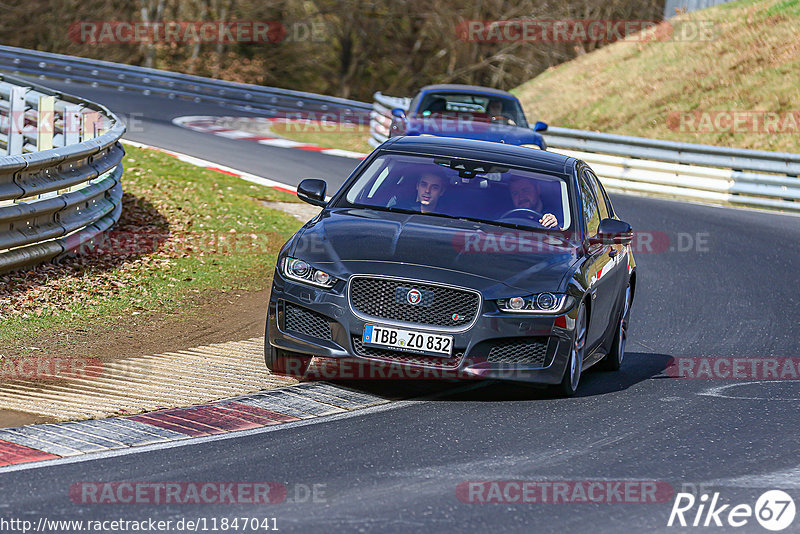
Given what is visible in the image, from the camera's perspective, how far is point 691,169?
73.9 ft

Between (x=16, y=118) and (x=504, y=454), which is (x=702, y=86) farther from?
(x=504, y=454)

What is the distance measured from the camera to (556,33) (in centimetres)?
4822

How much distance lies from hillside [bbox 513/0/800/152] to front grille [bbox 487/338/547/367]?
20296 millimetres

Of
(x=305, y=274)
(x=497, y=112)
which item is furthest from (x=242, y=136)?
(x=305, y=274)

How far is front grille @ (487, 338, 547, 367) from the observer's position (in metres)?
7.46

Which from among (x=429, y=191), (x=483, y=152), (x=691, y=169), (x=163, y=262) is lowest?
(x=163, y=262)

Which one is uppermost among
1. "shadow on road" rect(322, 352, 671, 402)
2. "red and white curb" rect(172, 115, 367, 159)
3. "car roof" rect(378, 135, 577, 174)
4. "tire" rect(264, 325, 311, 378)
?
"car roof" rect(378, 135, 577, 174)

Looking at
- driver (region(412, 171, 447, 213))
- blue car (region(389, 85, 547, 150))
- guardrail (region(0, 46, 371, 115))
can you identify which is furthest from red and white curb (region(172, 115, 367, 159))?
driver (region(412, 171, 447, 213))

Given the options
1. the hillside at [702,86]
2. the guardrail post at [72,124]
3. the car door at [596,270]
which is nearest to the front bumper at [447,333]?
the car door at [596,270]

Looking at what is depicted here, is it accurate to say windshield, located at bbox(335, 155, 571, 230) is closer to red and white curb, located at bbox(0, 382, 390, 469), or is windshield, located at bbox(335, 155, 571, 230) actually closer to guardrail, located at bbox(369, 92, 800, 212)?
red and white curb, located at bbox(0, 382, 390, 469)

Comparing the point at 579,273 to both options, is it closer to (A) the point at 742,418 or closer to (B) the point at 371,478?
(A) the point at 742,418

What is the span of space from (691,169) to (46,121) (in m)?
12.0

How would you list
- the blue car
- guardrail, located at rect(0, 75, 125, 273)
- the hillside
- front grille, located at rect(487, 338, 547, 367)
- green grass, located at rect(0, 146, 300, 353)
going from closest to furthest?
front grille, located at rect(487, 338, 547, 367), green grass, located at rect(0, 146, 300, 353), guardrail, located at rect(0, 75, 125, 273), the blue car, the hillside

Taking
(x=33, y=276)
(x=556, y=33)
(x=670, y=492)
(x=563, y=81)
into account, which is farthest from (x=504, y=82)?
(x=670, y=492)
